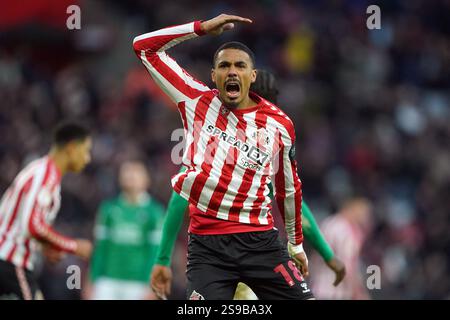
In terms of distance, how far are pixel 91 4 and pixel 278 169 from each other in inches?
417

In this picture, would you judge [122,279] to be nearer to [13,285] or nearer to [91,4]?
[13,285]

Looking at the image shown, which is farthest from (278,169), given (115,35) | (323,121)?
(115,35)

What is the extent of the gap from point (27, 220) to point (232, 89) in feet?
6.78

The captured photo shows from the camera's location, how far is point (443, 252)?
43.9 ft

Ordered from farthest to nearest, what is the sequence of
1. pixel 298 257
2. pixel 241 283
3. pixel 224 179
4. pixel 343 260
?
pixel 343 260, pixel 241 283, pixel 298 257, pixel 224 179

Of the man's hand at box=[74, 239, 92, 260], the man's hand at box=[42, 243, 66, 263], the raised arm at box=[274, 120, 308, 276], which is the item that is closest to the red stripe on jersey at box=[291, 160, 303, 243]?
the raised arm at box=[274, 120, 308, 276]

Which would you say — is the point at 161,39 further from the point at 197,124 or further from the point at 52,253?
the point at 52,253

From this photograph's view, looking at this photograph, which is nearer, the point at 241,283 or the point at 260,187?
the point at 260,187

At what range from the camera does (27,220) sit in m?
7.00

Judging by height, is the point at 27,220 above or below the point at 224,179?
below

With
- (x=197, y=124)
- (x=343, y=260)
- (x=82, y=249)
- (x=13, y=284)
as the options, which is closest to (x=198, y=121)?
(x=197, y=124)

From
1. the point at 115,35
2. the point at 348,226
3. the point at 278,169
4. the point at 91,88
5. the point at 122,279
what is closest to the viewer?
the point at 278,169

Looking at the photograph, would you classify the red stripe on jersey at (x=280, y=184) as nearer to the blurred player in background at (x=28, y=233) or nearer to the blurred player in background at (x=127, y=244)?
the blurred player in background at (x=28, y=233)
